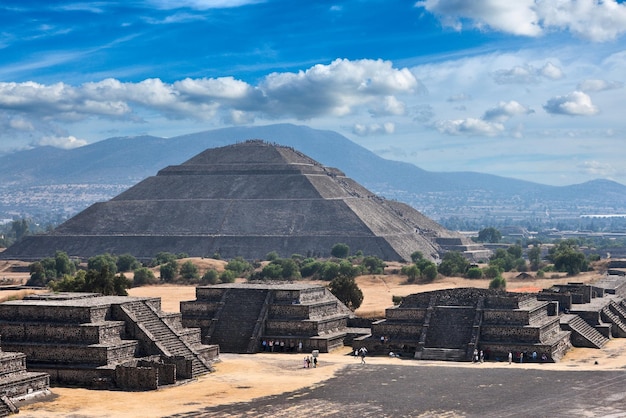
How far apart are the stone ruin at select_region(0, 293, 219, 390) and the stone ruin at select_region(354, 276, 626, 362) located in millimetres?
13117

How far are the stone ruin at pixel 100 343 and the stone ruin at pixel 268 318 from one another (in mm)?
8455

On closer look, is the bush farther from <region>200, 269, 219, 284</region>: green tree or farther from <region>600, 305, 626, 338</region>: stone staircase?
<region>600, 305, 626, 338</region>: stone staircase

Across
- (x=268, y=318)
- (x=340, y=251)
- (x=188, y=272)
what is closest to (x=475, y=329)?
(x=268, y=318)

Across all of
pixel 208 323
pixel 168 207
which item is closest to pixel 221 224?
pixel 168 207

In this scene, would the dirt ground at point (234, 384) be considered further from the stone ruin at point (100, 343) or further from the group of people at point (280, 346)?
the group of people at point (280, 346)

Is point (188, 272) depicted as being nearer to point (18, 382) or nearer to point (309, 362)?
point (309, 362)

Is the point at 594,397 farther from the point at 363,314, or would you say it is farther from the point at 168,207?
the point at 168,207

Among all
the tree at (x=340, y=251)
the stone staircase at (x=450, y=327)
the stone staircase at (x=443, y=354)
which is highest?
the tree at (x=340, y=251)

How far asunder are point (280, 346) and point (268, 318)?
2294 millimetres

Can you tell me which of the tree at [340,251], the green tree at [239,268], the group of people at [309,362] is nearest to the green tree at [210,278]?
the green tree at [239,268]

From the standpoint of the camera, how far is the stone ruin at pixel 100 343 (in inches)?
2033

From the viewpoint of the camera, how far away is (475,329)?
6309 centimetres

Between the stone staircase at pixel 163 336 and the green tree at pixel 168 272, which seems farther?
the green tree at pixel 168 272

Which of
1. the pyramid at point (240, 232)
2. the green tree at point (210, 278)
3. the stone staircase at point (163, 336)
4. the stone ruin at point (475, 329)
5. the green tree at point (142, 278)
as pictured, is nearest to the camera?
the stone staircase at point (163, 336)
